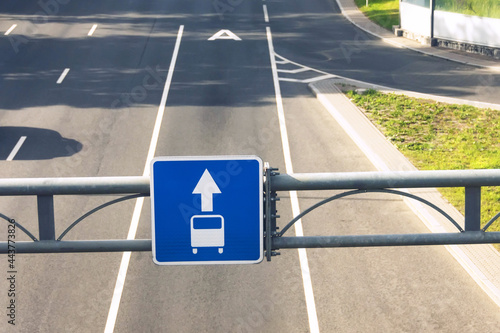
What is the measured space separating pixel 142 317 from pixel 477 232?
→ 7.13 m

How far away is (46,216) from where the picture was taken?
612 centimetres

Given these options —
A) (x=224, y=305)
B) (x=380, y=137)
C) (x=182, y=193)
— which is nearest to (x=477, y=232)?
(x=182, y=193)

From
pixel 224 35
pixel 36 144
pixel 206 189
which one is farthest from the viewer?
pixel 224 35

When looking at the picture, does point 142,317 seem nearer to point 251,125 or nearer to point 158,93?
point 251,125

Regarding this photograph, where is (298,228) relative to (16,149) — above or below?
below

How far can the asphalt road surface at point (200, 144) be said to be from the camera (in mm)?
12234

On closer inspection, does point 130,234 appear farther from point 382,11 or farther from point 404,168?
point 382,11

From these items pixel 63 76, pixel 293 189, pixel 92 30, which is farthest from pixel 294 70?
pixel 293 189

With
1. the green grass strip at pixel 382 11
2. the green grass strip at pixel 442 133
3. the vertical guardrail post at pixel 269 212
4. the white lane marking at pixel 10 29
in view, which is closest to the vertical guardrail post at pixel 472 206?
the vertical guardrail post at pixel 269 212

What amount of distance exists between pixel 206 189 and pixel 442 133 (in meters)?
16.6

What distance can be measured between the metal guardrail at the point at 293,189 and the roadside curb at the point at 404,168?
6.71 metres

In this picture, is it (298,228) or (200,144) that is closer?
(298,228)

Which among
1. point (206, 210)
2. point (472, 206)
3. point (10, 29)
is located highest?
point (206, 210)

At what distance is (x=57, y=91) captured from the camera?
26969 millimetres
